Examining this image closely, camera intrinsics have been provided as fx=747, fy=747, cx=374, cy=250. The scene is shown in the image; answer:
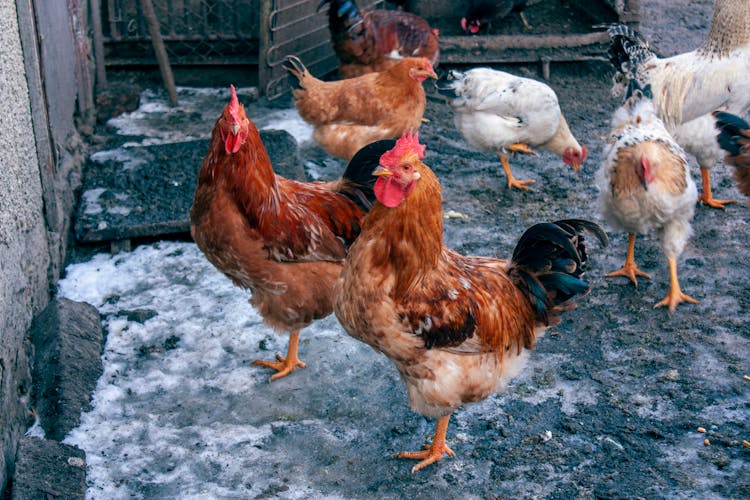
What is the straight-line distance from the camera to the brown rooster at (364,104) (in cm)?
607

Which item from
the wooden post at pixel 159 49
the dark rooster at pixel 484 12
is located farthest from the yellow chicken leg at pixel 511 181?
the wooden post at pixel 159 49

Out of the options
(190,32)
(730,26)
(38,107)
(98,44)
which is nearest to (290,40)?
(190,32)

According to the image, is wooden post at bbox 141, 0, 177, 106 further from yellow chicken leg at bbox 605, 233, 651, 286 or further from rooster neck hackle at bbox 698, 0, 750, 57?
rooster neck hackle at bbox 698, 0, 750, 57

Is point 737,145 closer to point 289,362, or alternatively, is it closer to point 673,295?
point 673,295

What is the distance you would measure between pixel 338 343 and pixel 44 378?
1.70 metres

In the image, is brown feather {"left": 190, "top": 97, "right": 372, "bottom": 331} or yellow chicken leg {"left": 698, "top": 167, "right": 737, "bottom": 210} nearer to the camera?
brown feather {"left": 190, "top": 97, "right": 372, "bottom": 331}

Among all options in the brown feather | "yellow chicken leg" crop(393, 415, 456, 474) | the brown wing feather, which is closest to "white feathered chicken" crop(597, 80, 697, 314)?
the brown wing feather

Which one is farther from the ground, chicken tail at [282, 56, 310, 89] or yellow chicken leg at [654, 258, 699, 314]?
chicken tail at [282, 56, 310, 89]

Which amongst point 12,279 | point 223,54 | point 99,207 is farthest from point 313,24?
point 12,279

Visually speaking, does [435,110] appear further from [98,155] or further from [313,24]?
[98,155]

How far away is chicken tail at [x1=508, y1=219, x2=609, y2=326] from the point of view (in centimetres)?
353

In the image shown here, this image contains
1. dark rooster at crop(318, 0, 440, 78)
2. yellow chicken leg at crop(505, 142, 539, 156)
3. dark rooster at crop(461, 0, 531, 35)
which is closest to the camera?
yellow chicken leg at crop(505, 142, 539, 156)

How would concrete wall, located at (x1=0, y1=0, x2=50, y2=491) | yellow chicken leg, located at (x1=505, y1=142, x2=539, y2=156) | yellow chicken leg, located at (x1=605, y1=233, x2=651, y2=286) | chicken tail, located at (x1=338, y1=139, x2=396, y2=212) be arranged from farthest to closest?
yellow chicken leg, located at (x1=505, y1=142, x2=539, y2=156) < yellow chicken leg, located at (x1=605, y1=233, x2=651, y2=286) < chicken tail, located at (x1=338, y1=139, x2=396, y2=212) < concrete wall, located at (x1=0, y1=0, x2=50, y2=491)

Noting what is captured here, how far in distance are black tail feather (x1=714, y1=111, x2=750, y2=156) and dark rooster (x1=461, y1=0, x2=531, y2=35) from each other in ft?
14.8
